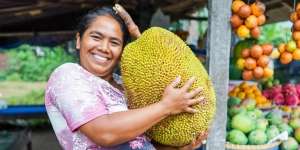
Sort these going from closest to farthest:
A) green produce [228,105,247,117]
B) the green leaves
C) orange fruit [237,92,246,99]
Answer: green produce [228,105,247,117]
orange fruit [237,92,246,99]
the green leaves

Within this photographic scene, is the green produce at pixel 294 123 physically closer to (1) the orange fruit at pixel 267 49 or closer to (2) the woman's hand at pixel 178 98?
(1) the orange fruit at pixel 267 49

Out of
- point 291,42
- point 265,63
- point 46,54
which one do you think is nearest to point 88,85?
point 265,63

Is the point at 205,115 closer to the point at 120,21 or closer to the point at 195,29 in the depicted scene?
the point at 120,21

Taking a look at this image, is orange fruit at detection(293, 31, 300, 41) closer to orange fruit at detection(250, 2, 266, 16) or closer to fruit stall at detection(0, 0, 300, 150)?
fruit stall at detection(0, 0, 300, 150)

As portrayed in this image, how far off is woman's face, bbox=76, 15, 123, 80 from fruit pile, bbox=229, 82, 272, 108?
1.82 meters

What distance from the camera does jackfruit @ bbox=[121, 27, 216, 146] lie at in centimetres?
152

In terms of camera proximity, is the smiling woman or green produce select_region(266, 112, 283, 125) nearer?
the smiling woman

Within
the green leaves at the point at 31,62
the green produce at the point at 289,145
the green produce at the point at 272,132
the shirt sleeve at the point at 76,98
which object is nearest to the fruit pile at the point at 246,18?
the green produce at the point at 272,132

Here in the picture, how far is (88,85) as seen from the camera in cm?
149

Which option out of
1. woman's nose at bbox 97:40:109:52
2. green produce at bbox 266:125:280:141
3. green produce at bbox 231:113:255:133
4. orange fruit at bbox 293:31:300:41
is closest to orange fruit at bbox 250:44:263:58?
orange fruit at bbox 293:31:300:41

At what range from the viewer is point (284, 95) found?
12.2ft

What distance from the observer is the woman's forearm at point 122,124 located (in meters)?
1.36

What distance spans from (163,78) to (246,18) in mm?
1293

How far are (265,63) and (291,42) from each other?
270 millimetres
